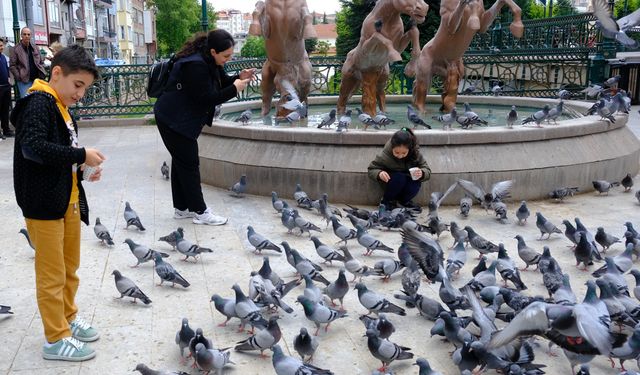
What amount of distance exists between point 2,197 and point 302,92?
5122 mm

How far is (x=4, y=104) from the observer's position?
14.2 m

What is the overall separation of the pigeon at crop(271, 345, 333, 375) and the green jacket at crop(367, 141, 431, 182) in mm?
4362

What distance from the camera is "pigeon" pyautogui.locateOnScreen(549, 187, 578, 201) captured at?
28.6 feet

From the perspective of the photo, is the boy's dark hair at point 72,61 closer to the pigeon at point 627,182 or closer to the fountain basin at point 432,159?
the fountain basin at point 432,159

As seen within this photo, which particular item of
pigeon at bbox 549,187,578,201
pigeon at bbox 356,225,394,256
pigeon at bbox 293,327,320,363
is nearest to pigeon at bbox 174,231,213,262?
pigeon at bbox 356,225,394,256

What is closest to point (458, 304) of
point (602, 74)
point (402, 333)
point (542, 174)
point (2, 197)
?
point (402, 333)

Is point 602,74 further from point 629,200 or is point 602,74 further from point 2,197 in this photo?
point 2,197

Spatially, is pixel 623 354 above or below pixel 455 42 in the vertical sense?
below

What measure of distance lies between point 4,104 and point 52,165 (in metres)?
11.5

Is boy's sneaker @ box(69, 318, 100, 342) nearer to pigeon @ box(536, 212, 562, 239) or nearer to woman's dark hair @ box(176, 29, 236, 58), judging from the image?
woman's dark hair @ box(176, 29, 236, 58)

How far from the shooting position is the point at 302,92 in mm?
11688

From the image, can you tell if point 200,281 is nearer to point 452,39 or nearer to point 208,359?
point 208,359

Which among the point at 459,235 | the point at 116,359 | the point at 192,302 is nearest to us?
the point at 116,359

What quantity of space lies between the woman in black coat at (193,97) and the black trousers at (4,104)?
813 cm
